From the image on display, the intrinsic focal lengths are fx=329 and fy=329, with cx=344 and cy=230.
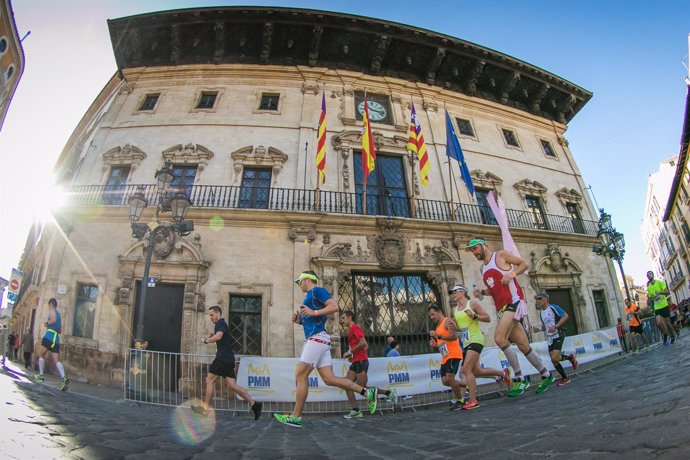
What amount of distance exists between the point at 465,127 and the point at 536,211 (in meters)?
5.13

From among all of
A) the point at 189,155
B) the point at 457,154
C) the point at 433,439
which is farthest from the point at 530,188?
the point at 433,439

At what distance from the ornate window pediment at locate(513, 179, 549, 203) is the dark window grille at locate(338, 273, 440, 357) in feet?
23.1

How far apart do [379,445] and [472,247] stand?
10.6 ft

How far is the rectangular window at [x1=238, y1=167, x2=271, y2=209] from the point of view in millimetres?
11609

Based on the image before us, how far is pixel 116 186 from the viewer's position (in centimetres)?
1175

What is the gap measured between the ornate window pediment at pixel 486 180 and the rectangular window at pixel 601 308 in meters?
6.09

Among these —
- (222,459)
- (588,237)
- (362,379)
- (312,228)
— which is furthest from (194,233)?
(588,237)

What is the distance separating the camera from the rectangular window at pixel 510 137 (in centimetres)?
1667

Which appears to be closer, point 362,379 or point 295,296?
point 362,379

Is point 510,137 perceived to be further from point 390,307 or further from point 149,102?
point 149,102

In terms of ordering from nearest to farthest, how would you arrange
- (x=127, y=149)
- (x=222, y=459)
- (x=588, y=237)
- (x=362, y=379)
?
(x=222, y=459)
(x=362, y=379)
(x=127, y=149)
(x=588, y=237)

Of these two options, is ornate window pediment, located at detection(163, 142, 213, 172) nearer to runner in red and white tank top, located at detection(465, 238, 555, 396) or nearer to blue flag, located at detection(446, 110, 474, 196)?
blue flag, located at detection(446, 110, 474, 196)

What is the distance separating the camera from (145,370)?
6.67 meters

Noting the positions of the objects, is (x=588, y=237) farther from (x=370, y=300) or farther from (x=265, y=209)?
(x=265, y=209)
